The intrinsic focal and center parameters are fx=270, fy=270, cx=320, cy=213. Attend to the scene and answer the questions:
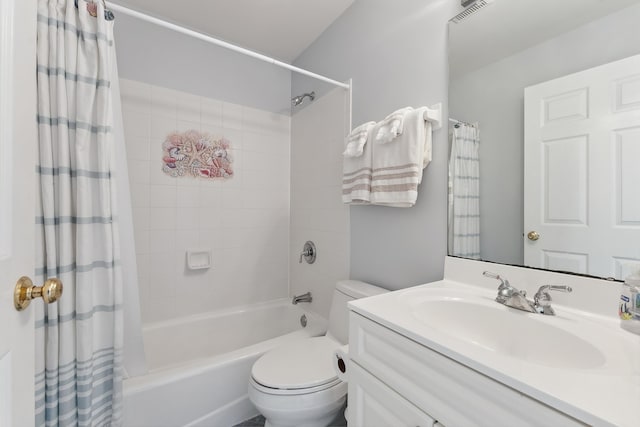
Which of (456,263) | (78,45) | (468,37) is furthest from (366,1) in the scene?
(456,263)

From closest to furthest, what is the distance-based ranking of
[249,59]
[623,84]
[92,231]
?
[623,84]
[92,231]
[249,59]

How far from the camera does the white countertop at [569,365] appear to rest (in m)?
0.41

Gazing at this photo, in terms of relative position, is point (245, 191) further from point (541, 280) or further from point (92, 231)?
point (541, 280)

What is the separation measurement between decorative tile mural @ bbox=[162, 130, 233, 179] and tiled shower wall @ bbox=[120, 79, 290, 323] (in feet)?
0.13

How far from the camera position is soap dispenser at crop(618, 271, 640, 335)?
0.65 metres

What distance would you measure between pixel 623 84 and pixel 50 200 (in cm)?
179

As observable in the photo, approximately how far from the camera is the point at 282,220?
7.70 ft

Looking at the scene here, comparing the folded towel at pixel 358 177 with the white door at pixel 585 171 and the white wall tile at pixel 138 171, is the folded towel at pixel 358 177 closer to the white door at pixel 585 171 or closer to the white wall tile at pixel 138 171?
the white door at pixel 585 171

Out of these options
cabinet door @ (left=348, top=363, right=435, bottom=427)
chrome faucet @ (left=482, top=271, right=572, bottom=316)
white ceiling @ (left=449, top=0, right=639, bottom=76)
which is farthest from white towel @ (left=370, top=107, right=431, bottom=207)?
cabinet door @ (left=348, top=363, right=435, bottom=427)

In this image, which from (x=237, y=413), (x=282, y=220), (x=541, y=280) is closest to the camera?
(x=541, y=280)

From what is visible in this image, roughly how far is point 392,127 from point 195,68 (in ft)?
5.19

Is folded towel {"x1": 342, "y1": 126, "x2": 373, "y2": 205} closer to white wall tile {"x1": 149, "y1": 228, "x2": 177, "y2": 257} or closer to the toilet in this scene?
the toilet

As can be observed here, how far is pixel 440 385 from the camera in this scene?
608 millimetres

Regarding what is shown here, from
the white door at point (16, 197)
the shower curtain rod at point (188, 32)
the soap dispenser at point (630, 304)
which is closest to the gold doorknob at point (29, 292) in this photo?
the white door at point (16, 197)
